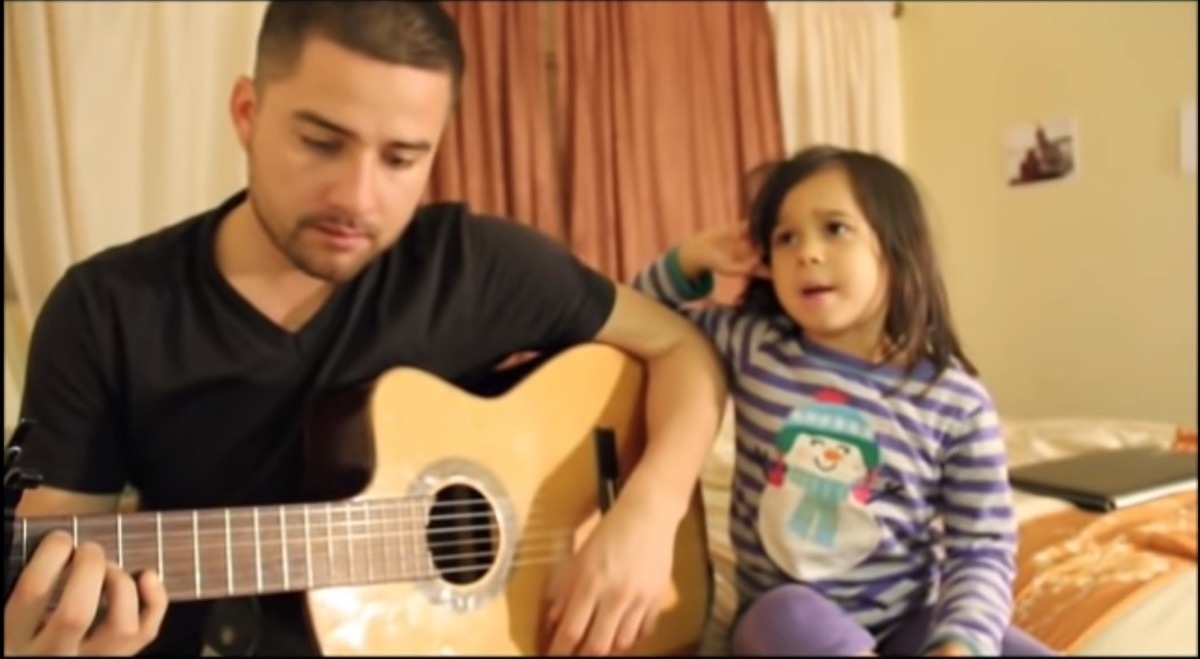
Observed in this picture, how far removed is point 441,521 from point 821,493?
0.81ft

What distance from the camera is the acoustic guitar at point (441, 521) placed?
0.39 meters

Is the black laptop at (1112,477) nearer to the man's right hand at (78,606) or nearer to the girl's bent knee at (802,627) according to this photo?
the girl's bent knee at (802,627)

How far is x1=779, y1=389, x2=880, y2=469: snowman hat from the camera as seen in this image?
58 centimetres

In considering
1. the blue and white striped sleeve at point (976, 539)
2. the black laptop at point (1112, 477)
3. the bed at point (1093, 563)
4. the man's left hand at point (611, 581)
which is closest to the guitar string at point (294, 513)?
the man's left hand at point (611, 581)

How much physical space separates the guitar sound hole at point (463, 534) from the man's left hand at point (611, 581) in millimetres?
86

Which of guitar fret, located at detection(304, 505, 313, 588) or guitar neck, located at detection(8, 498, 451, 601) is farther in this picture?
guitar fret, located at detection(304, 505, 313, 588)

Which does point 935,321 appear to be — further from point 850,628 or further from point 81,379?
point 81,379

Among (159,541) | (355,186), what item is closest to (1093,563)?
(355,186)

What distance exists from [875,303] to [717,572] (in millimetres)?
252

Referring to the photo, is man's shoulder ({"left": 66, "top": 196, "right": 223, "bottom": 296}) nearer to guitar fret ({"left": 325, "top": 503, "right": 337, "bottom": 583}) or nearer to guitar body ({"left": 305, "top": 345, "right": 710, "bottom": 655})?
guitar body ({"left": 305, "top": 345, "right": 710, "bottom": 655})

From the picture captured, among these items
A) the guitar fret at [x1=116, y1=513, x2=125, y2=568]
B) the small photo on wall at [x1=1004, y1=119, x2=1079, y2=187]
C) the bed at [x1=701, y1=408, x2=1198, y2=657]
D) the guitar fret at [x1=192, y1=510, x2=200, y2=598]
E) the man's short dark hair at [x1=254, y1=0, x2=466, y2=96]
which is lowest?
the bed at [x1=701, y1=408, x2=1198, y2=657]

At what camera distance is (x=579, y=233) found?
2.18 metres

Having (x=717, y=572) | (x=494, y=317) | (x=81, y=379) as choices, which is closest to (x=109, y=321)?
(x=81, y=379)

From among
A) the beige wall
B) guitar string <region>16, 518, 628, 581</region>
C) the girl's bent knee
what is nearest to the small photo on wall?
the beige wall
